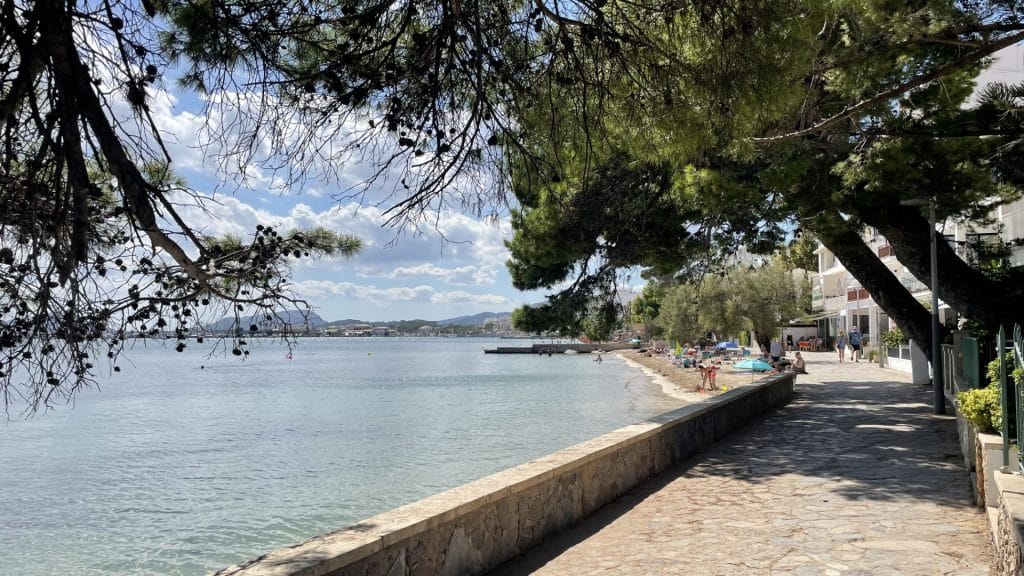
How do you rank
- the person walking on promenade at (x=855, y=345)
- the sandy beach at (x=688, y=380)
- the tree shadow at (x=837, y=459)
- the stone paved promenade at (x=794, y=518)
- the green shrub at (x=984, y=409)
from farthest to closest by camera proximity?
the person walking on promenade at (x=855, y=345) → the sandy beach at (x=688, y=380) → the tree shadow at (x=837, y=459) → the green shrub at (x=984, y=409) → the stone paved promenade at (x=794, y=518)

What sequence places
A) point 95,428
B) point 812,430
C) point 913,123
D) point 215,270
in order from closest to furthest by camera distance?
point 215,270 < point 913,123 < point 812,430 < point 95,428

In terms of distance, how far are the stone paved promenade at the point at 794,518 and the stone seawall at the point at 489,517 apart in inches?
7.1

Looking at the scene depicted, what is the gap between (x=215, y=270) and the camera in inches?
166

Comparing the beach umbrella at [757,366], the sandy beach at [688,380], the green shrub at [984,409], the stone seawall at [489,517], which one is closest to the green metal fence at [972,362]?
the green shrub at [984,409]

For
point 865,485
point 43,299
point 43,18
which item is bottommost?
point 865,485

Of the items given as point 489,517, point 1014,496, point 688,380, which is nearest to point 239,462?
point 489,517

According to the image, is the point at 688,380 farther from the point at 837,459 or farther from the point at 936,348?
the point at 837,459

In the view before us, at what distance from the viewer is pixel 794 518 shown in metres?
6.37

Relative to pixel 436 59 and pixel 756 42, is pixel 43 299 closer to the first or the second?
pixel 436 59

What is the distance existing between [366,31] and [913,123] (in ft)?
28.0

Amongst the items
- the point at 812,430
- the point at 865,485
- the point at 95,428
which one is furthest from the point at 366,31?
the point at 95,428

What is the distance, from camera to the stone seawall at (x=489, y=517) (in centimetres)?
416

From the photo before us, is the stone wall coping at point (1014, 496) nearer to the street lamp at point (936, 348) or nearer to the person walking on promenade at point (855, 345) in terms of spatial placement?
the street lamp at point (936, 348)

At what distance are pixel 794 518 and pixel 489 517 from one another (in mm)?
2648
